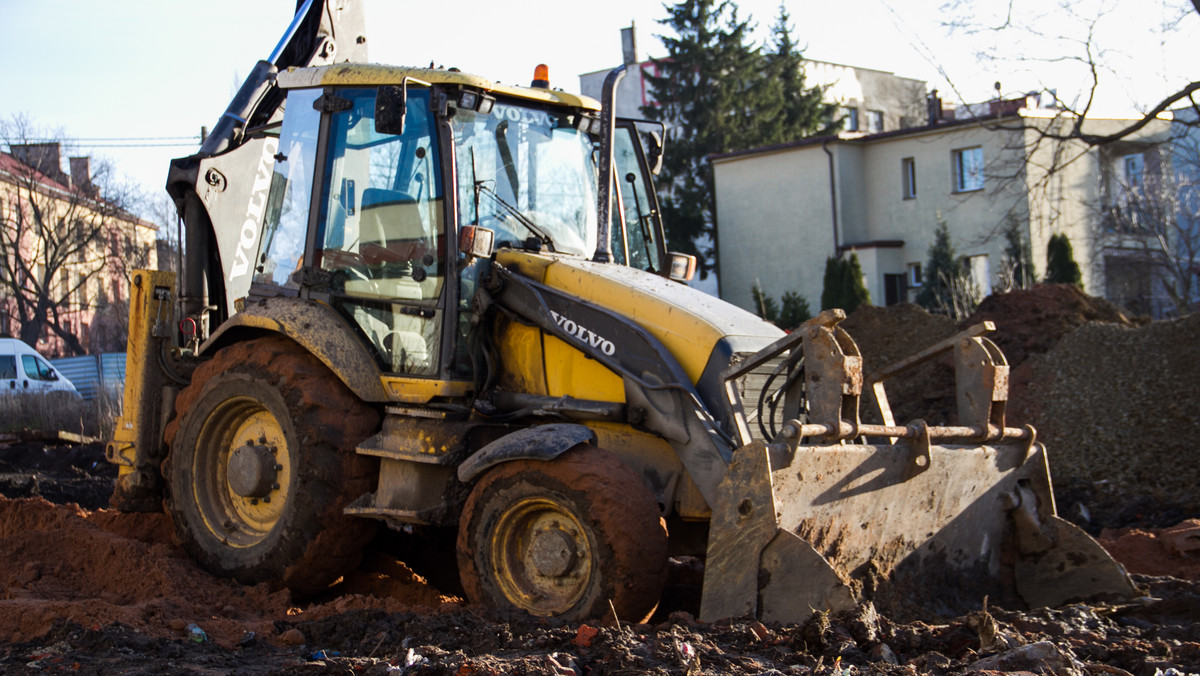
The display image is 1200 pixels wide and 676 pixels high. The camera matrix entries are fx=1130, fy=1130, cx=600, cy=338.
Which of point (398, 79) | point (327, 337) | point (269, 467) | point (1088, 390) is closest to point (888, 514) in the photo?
point (327, 337)

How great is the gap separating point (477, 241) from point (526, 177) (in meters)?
0.67

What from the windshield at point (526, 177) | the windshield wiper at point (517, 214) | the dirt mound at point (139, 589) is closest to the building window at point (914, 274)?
the windshield at point (526, 177)

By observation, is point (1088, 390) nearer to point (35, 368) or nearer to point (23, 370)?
point (23, 370)

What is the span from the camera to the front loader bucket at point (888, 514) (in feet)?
15.2

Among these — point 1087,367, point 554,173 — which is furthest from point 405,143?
point 1087,367

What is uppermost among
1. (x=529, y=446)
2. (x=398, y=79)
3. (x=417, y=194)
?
(x=398, y=79)

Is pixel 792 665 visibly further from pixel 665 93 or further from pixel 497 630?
pixel 665 93

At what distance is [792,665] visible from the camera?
13.5 feet

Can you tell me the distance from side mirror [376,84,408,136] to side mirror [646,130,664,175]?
1929 mm

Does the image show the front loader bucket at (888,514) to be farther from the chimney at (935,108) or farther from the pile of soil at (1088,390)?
the chimney at (935,108)

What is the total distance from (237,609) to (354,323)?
1629 millimetres

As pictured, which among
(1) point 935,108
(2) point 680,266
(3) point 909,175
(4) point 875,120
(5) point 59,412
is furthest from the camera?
(4) point 875,120

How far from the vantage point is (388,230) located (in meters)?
6.13

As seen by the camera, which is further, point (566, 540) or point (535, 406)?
point (535, 406)
